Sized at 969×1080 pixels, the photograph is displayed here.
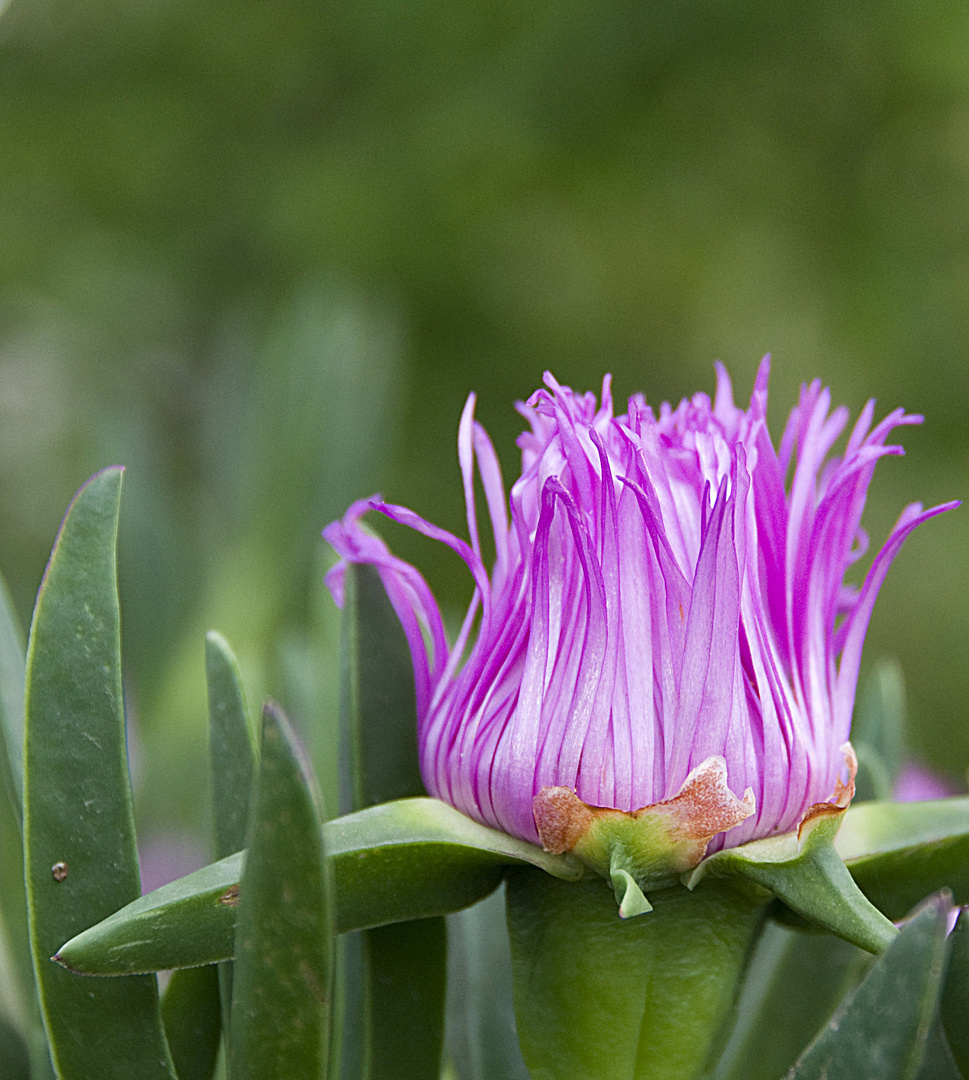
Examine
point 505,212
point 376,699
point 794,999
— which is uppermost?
point 505,212

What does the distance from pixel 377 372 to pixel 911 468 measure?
2.89 feet

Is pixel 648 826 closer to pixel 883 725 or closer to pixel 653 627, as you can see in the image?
pixel 653 627

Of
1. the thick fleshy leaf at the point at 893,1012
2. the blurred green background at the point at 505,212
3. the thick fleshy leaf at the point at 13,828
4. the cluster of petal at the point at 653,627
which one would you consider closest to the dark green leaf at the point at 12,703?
the thick fleshy leaf at the point at 13,828

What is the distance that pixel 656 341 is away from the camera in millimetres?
1578

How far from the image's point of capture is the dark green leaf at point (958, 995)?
267mm

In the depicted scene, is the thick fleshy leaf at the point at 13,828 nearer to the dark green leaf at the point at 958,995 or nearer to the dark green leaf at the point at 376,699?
the dark green leaf at the point at 376,699

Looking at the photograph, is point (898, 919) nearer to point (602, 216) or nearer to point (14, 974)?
point (14, 974)

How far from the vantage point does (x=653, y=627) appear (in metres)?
0.29

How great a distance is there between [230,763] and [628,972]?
111 mm

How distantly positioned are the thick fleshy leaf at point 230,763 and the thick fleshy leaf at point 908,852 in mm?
147

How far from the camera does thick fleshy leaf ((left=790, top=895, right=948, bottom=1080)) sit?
0.78ft

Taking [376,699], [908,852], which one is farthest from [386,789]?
[908,852]

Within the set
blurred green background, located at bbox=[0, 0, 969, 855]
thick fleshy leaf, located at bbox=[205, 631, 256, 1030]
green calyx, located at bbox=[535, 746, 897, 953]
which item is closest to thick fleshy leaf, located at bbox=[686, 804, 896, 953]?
green calyx, located at bbox=[535, 746, 897, 953]

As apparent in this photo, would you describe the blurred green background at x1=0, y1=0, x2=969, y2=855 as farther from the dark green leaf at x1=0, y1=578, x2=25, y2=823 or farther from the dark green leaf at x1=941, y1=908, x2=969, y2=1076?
the dark green leaf at x1=941, y1=908, x2=969, y2=1076
